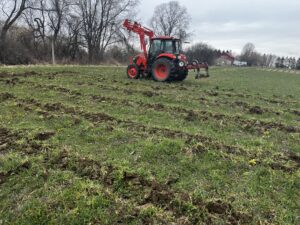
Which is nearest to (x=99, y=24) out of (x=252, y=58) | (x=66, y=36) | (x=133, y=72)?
(x=66, y=36)

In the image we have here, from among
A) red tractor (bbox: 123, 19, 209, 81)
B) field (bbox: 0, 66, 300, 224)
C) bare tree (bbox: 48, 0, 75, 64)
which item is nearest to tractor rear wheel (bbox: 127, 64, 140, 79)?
red tractor (bbox: 123, 19, 209, 81)

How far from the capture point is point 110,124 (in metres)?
5.46

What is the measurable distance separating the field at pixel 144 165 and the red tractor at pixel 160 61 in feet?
16.8

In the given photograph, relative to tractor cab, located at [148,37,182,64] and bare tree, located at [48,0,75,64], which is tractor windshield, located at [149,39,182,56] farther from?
bare tree, located at [48,0,75,64]

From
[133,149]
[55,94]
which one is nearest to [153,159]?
[133,149]

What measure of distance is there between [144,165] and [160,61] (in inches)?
341

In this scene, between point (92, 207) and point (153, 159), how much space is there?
1340 millimetres

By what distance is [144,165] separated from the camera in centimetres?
373

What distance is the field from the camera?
2.80 meters

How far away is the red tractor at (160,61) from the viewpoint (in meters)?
11.8

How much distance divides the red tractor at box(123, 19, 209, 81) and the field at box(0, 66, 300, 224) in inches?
201

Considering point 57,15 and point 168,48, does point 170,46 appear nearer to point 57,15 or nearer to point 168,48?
point 168,48

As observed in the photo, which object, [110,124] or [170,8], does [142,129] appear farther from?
[170,8]

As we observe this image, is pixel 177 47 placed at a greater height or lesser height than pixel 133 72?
greater
